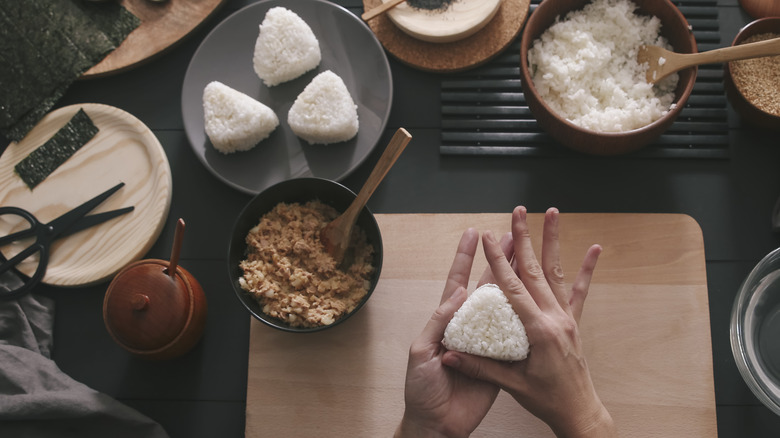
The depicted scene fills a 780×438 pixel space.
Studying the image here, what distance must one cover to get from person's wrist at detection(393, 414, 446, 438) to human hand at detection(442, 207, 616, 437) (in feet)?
0.44

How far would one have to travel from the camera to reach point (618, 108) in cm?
138

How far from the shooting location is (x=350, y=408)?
1319 millimetres

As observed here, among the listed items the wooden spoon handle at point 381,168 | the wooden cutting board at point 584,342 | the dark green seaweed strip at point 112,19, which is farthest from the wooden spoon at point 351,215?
the dark green seaweed strip at point 112,19

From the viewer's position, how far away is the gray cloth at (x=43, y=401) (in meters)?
1.27

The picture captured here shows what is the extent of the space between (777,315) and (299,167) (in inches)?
46.0

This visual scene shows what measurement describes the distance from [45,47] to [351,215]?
1002 millimetres

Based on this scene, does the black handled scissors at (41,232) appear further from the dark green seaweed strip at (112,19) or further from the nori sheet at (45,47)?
the dark green seaweed strip at (112,19)

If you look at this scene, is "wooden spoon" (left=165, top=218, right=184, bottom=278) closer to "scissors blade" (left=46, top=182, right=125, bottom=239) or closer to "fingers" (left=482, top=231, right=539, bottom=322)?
"scissors blade" (left=46, top=182, right=125, bottom=239)

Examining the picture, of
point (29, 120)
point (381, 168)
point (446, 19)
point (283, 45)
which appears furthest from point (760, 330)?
point (29, 120)

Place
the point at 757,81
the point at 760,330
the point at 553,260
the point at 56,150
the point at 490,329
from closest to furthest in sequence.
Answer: the point at 490,329 → the point at 553,260 → the point at 760,330 → the point at 757,81 → the point at 56,150

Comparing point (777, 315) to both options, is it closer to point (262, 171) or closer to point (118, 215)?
point (262, 171)

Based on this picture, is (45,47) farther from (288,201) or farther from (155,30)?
(288,201)

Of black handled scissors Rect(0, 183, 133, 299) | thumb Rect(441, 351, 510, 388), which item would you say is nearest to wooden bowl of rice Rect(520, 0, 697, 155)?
thumb Rect(441, 351, 510, 388)

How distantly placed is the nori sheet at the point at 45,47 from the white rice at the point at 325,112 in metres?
0.57
